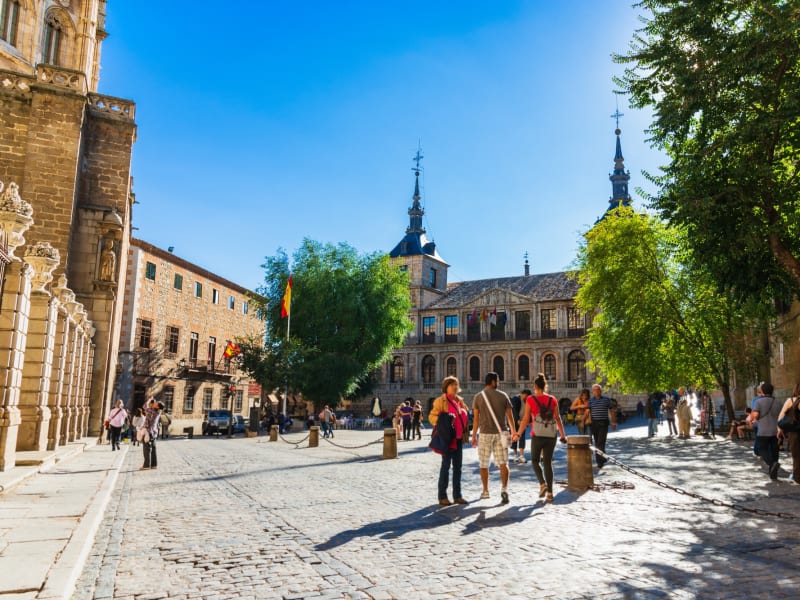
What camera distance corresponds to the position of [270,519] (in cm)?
732

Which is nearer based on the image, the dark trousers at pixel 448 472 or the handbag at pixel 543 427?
the dark trousers at pixel 448 472

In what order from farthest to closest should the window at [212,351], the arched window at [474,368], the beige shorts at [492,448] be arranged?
the arched window at [474,368], the window at [212,351], the beige shorts at [492,448]

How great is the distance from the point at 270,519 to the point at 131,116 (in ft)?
71.8

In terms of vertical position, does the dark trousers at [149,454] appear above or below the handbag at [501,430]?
below

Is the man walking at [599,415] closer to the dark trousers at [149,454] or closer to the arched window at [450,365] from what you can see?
the dark trousers at [149,454]

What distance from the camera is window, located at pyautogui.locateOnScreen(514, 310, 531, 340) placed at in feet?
196

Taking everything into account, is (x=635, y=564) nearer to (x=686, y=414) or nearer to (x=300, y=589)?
(x=300, y=589)

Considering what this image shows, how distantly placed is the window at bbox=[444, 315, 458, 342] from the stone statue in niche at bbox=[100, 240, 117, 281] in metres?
43.8

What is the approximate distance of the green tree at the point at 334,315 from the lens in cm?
3725

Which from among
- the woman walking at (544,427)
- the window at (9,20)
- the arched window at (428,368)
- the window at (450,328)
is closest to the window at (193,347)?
the window at (9,20)

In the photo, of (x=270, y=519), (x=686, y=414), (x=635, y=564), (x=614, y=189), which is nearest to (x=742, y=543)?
(x=635, y=564)

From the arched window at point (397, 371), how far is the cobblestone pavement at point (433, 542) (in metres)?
54.1

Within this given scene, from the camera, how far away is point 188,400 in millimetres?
38875

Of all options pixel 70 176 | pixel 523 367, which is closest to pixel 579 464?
pixel 70 176
